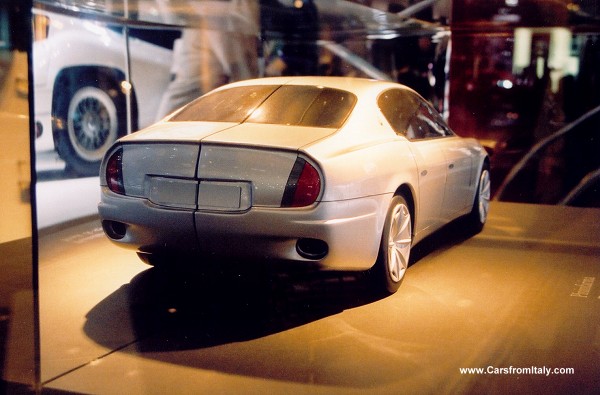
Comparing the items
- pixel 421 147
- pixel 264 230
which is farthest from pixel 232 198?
pixel 421 147

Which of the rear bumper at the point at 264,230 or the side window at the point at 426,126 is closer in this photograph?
the rear bumper at the point at 264,230

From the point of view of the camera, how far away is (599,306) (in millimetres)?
5004

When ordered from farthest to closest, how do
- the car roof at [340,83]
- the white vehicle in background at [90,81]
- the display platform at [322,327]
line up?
the white vehicle in background at [90,81]
the car roof at [340,83]
the display platform at [322,327]

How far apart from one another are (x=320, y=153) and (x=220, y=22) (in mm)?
6915

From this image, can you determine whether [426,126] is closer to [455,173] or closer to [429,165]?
[455,173]

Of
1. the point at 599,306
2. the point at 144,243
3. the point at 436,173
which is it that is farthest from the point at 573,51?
the point at 144,243

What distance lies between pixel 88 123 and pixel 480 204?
481cm

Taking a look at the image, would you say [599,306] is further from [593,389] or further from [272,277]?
[272,277]

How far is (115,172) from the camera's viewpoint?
487 centimetres

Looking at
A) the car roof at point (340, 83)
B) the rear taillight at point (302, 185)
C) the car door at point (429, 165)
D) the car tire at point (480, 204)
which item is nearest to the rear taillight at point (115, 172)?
the rear taillight at point (302, 185)

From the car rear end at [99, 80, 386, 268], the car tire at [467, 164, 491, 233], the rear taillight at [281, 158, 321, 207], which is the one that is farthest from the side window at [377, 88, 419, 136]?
the car tire at [467, 164, 491, 233]

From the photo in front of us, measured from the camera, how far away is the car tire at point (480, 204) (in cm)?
734

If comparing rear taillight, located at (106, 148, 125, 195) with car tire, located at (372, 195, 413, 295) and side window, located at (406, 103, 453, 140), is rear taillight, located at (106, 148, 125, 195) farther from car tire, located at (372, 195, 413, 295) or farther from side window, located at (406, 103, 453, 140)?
side window, located at (406, 103, 453, 140)

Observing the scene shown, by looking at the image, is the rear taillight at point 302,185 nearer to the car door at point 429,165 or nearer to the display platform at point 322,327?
the display platform at point 322,327
